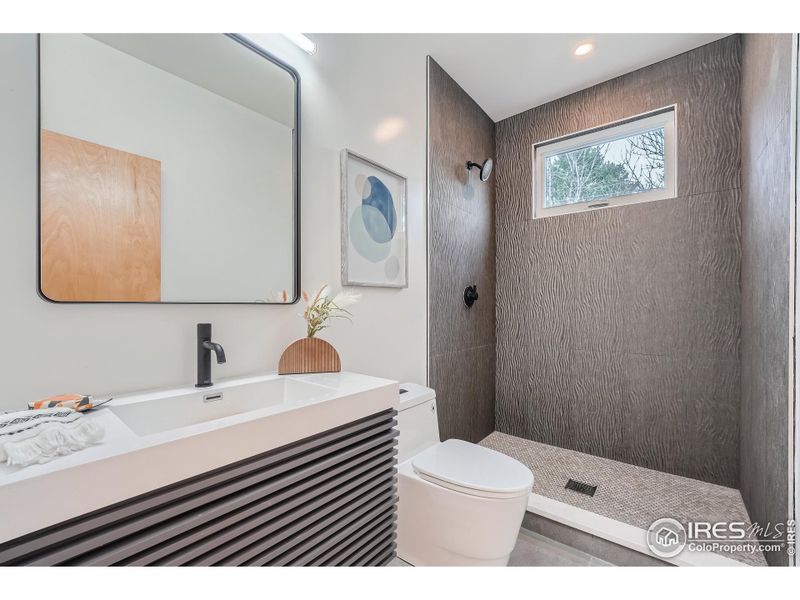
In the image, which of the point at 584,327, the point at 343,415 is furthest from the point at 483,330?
the point at 343,415

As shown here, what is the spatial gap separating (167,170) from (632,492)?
257 cm

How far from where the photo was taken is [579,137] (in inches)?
96.2

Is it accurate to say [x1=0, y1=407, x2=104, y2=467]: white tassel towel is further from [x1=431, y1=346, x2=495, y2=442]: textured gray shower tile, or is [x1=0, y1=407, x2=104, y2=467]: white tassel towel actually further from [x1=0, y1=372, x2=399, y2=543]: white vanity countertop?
[x1=431, y1=346, x2=495, y2=442]: textured gray shower tile

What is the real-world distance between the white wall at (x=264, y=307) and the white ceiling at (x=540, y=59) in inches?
11.2

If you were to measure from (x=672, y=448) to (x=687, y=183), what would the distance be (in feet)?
5.14

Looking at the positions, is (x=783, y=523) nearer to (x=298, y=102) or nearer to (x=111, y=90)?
(x=298, y=102)

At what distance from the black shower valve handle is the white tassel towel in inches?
78.6

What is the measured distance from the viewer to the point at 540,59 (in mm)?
2086

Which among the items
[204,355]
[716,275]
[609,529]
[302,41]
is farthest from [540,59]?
[609,529]

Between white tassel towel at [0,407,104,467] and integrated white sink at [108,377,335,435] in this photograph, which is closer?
white tassel towel at [0,407,104,467]

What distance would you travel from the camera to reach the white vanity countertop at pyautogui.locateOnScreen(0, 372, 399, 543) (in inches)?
20.2

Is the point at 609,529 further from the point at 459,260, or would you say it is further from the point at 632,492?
the point at 459,260

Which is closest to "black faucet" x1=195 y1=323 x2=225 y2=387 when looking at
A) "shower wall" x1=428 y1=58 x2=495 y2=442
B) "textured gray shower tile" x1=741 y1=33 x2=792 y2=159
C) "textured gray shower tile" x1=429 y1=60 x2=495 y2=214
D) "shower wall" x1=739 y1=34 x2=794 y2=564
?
"shower wall" x1=428 y1=58 x2=495 y2=442

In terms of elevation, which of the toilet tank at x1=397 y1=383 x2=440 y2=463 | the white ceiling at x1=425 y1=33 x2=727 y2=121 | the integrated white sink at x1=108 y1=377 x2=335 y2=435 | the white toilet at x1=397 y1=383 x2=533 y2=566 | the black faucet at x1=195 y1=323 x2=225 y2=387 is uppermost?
the white ceiling at x1=425 y1=33 x2=727 y2=121
